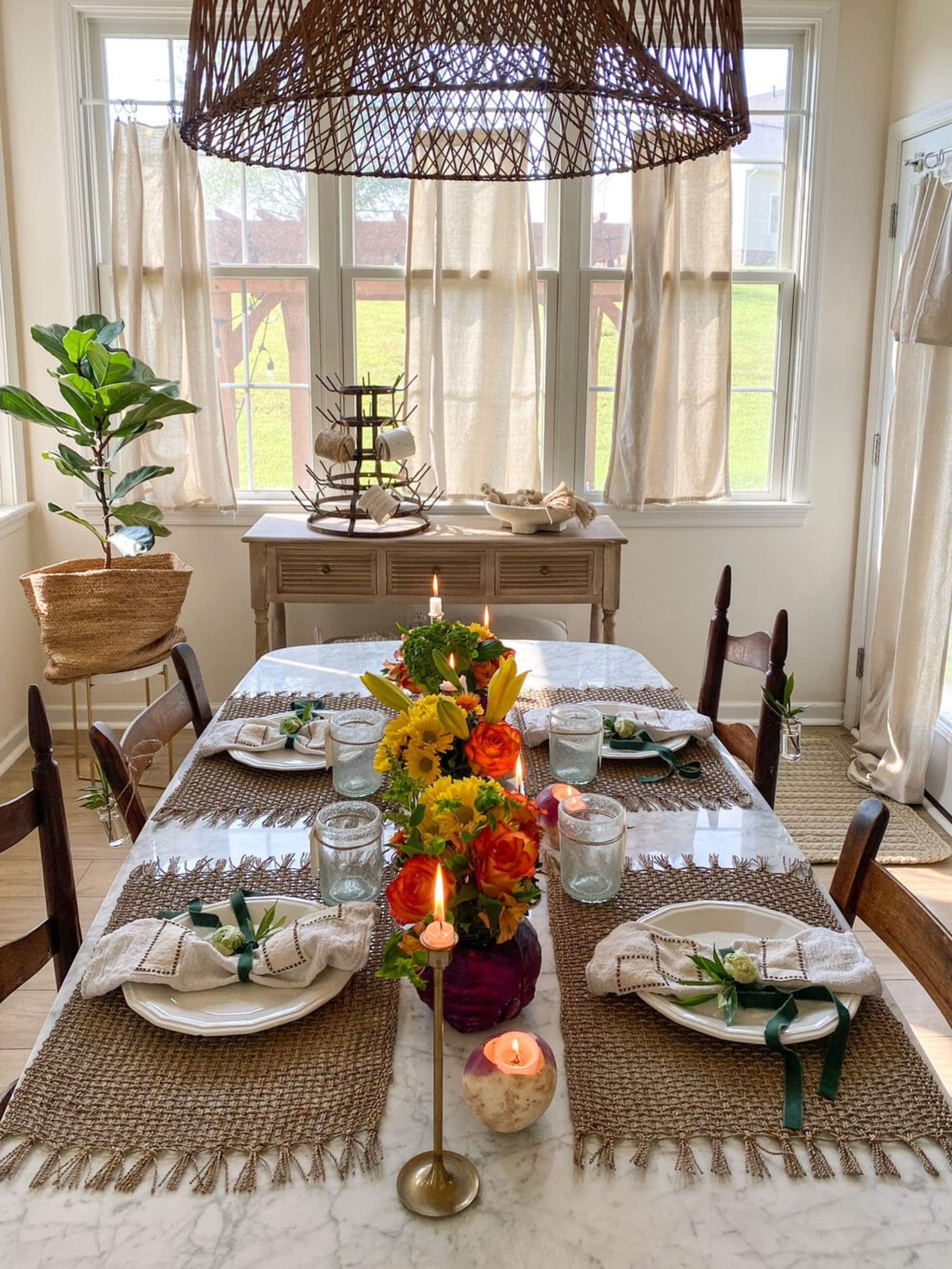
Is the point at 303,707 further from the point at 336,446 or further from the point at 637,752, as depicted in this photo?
the point at 336,446

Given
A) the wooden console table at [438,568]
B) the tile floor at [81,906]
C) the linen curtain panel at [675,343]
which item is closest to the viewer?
the tile floor at [81,906]

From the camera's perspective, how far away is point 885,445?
3.84 m

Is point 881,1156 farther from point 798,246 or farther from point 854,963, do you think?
point 798,246

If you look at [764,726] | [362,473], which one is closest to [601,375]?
[362,473]

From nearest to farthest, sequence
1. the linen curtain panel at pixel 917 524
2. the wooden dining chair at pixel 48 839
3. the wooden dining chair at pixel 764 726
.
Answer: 1. the wooden dining chair at pixel 48 839
2. the wooden dining chair at pixel 764 726
3. the linen curtain panel at pixel 917 524

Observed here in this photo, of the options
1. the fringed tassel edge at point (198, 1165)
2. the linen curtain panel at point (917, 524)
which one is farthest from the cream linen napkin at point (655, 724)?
the linen curtain panel at point (917, 524)

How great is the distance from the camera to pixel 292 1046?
3.72ft

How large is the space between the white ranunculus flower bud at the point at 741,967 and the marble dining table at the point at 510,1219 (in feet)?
0.71

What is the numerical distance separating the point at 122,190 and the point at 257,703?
2267 mm

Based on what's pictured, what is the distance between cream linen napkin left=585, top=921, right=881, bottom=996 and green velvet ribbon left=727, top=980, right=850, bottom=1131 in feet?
0.05

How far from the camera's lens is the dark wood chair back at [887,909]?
1184mm

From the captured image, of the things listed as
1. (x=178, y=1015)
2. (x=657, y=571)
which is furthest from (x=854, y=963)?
(x=657, y=571)

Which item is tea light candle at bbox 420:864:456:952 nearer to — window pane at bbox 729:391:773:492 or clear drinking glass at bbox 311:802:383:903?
clear drinking glass at bbox 311:802:383:903

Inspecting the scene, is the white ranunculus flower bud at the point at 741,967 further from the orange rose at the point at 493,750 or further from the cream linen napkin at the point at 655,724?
the cream linen napkin at the point at 655,724
